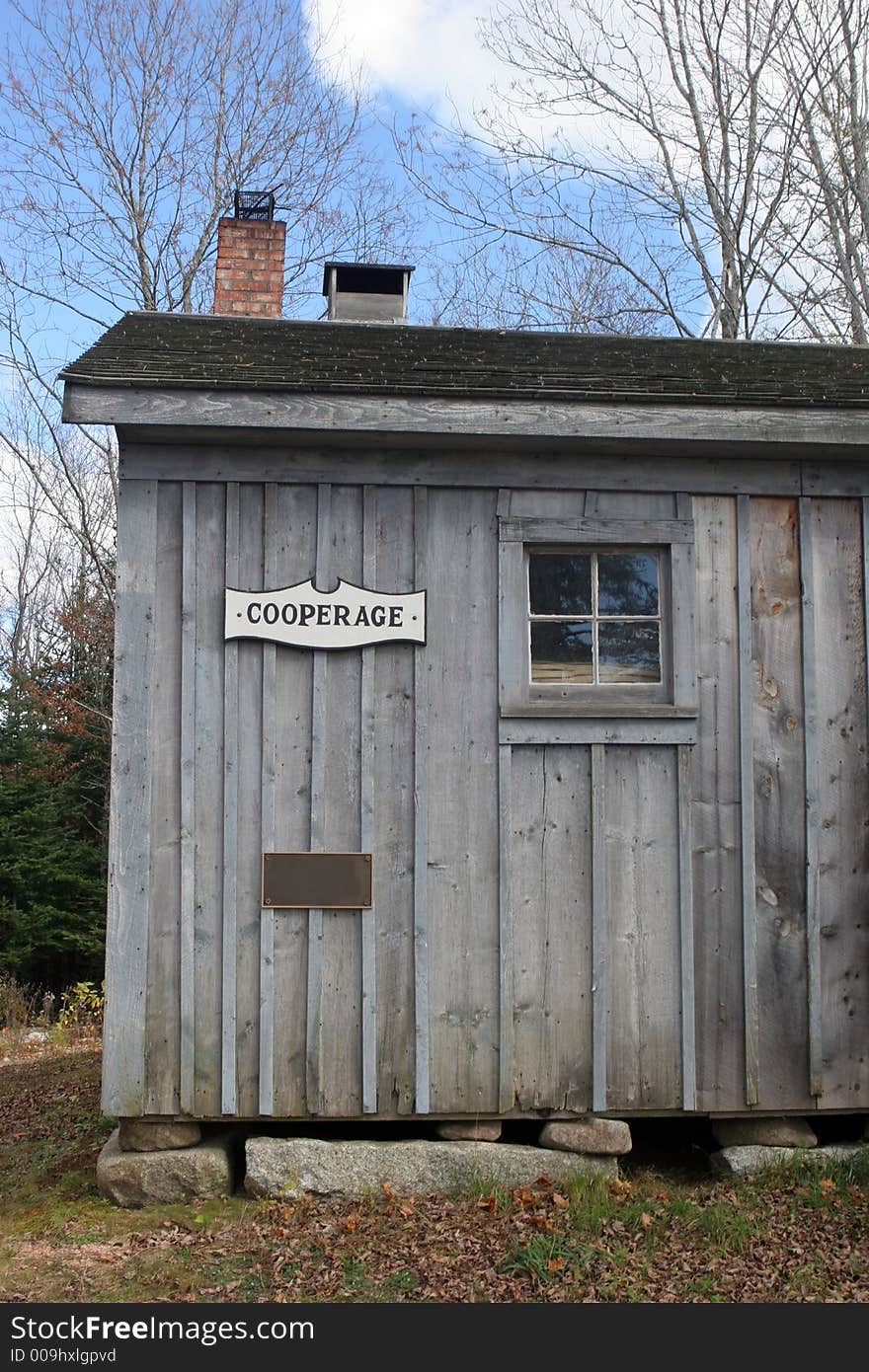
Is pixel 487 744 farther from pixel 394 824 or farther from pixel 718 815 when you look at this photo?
pixel 718 815

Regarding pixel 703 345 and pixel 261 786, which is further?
pixel 703 345

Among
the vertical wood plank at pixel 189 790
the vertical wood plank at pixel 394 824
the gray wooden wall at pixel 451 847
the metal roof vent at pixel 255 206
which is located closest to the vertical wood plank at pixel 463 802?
the gray wooden wall at pixel 451 847

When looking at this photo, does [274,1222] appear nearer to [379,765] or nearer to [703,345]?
[379,765]

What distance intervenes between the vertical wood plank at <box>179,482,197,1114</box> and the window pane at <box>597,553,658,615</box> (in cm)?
219

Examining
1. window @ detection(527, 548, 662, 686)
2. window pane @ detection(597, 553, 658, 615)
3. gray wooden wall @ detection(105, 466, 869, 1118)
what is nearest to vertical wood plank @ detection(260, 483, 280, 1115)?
gray wooden wall @ detection(105, 466, 869, 1118)

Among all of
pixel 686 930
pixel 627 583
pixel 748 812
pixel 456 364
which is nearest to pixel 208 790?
pixel 627 583

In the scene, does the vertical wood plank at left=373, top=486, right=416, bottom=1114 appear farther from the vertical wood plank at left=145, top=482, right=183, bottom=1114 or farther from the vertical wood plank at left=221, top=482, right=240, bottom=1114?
the vertical wood plank at left=145, top=482, right=183, bottom=1114

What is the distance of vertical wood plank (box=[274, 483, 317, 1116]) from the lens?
5938 mm

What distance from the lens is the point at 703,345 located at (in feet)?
25.4

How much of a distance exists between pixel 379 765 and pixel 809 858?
2366 millimetres

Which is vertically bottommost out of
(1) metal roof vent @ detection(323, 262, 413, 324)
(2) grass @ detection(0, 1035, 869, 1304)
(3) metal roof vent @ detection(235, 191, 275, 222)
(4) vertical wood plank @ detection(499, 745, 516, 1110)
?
(2) grass @ detection(0, 1035, 869, 1304)

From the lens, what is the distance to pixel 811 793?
625 cm

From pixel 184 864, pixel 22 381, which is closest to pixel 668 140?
pixel 22 381
